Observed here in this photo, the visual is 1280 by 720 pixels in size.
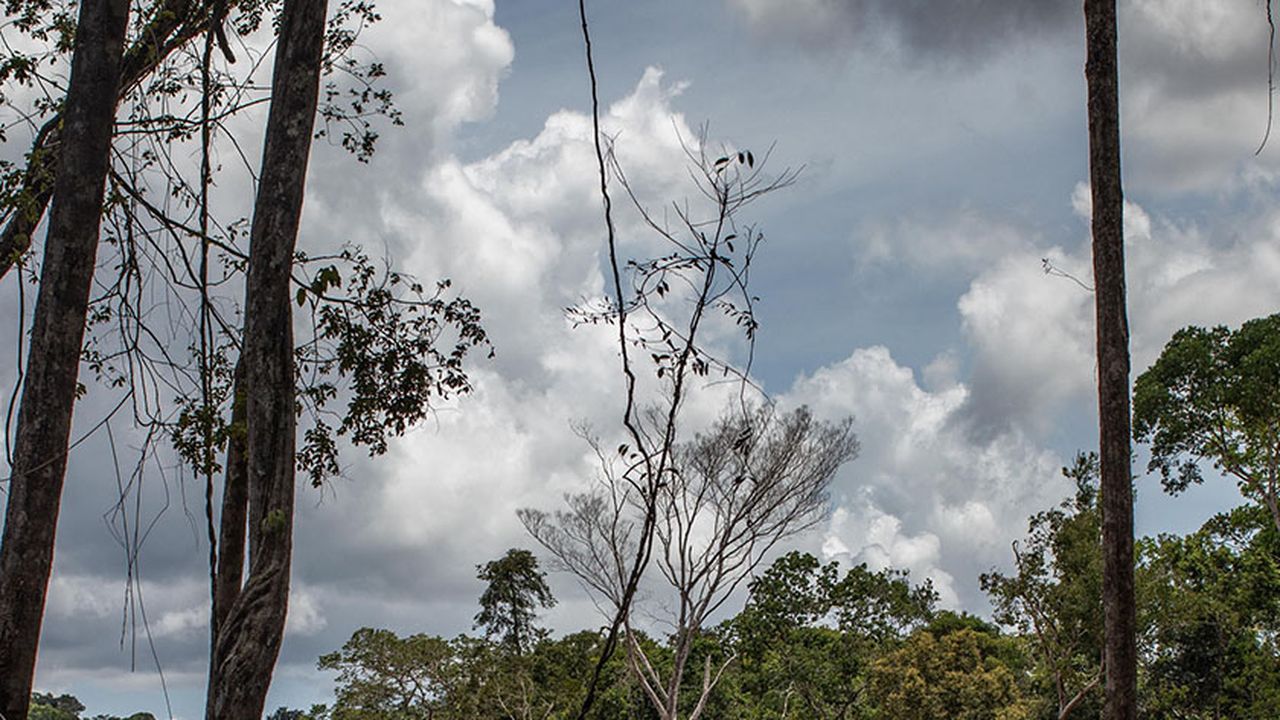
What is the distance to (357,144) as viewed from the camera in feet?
25.4

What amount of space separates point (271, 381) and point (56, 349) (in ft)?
5.07

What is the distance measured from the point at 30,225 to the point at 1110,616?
5.29 metres

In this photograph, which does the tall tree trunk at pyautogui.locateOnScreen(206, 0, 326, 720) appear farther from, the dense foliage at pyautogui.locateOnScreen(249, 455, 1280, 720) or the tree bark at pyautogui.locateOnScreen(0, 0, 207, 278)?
the dense foliage at pyautogui.locateOnScreen(249, 455, 1280, 720)

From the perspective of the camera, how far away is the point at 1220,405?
1880 cm

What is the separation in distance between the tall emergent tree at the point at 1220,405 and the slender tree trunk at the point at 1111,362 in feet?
48.7

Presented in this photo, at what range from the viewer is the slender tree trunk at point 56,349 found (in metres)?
4.27

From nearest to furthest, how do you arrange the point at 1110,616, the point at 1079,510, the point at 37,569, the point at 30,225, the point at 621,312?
1. the point at 621,312
2. the point at 37,569
3. the point at 1110,616
4. the point at 30,225
5. the point at 1079,510

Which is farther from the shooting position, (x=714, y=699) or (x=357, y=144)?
(x=714, y=699)

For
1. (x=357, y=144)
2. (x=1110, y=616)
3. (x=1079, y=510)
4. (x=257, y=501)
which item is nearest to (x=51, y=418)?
(x=257, y=501)

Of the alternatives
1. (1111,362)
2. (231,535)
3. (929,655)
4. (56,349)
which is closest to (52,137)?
(56,349)

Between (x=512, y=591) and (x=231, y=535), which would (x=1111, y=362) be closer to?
(x=231, y=535)

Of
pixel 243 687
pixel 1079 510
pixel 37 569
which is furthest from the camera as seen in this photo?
pixel 1079 510

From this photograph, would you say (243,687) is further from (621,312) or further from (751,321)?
(751,321)

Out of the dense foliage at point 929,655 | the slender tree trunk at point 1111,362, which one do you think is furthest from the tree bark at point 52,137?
the dense foliage at point 929,655
